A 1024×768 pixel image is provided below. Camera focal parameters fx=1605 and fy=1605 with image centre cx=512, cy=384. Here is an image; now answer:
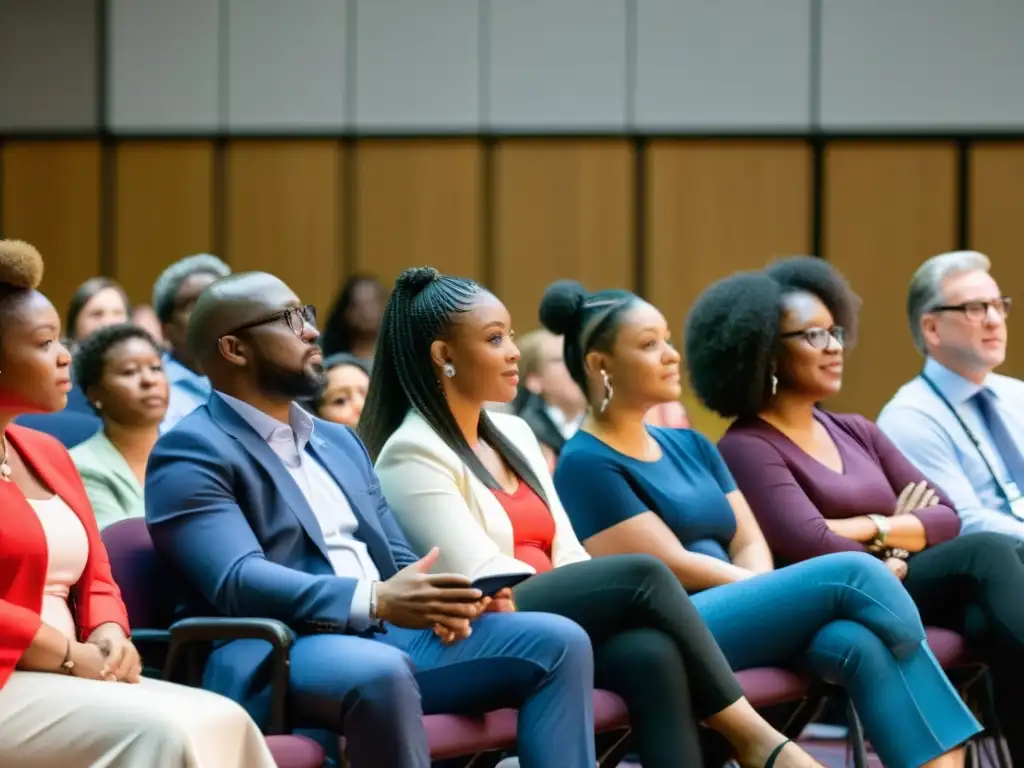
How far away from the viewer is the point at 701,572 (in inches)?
151

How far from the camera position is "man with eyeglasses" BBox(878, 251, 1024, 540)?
4.60 meters

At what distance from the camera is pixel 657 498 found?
392cm

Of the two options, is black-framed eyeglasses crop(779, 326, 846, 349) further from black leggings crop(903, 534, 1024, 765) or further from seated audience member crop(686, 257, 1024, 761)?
black leggings crop(903, 534, 1024, 765)

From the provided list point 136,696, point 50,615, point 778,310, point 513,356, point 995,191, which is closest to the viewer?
point 136,696

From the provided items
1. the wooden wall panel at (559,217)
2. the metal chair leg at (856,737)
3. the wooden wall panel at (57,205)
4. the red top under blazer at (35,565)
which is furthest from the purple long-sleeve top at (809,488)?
the wooden wall panel at (57,205)

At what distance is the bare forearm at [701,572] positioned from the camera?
3830 mm

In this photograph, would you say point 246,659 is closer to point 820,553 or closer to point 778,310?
point 820,553

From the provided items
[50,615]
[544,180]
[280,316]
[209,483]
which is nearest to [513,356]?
[280,316]

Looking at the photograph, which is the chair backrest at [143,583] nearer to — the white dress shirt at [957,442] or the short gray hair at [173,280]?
the short gray hair at [173,280]

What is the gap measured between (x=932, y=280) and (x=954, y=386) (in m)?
0.34

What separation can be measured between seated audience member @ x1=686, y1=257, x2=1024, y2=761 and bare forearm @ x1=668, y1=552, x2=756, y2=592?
0.97 feet

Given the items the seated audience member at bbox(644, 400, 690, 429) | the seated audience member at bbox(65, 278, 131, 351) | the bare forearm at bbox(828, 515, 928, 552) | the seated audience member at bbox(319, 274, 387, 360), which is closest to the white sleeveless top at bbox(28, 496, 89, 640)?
the bare forearm at bbox(828, 515, 928, 552)

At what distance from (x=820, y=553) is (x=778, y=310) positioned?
72 cm

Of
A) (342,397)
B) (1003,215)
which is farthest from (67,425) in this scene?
(1003,215)
